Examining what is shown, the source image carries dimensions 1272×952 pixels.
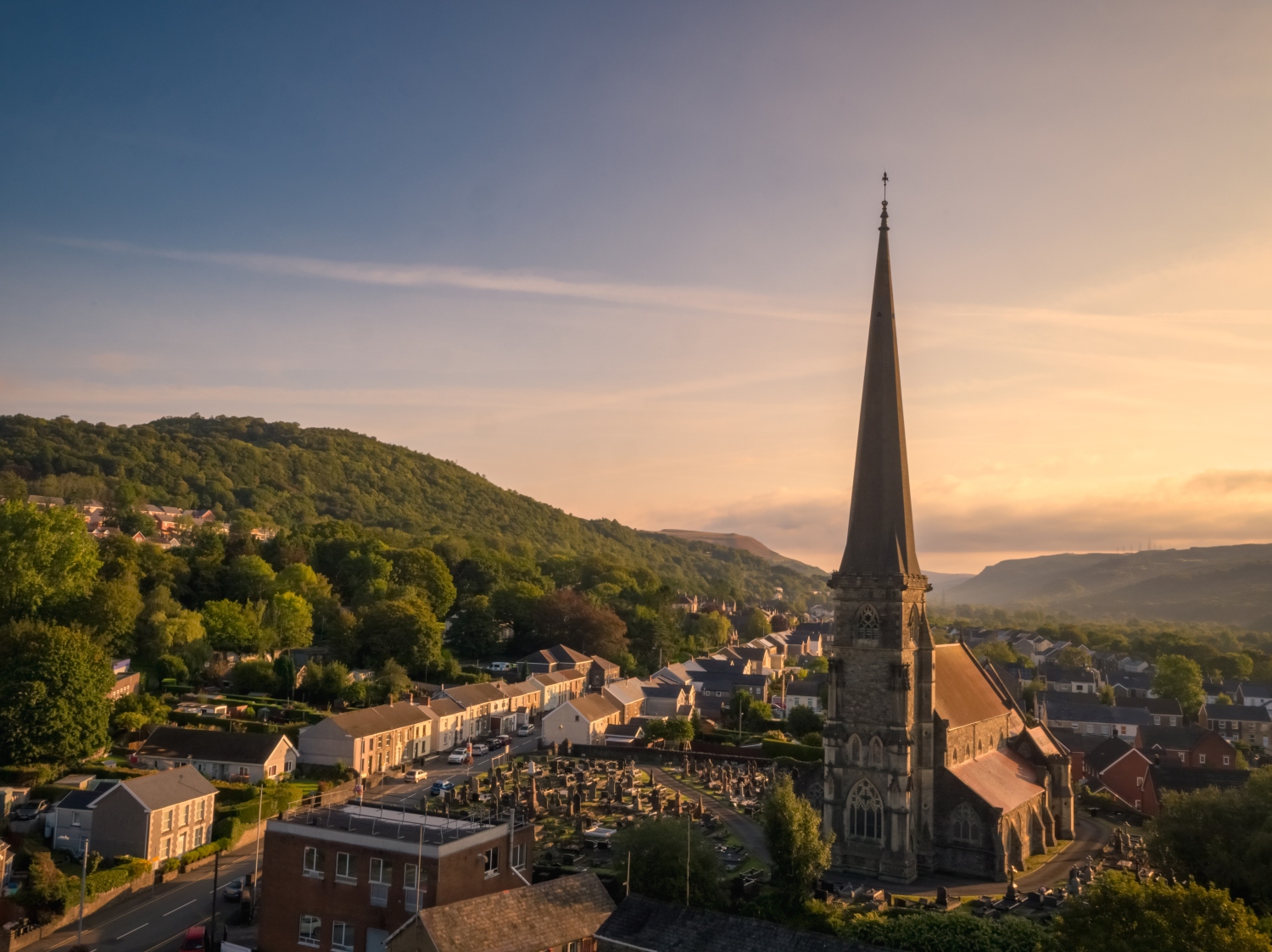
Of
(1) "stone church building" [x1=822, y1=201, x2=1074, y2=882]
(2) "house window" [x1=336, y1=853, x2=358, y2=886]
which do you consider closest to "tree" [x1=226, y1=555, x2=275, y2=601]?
(2) "house window" [x1=336, y1=853, x2=358, y2=886]

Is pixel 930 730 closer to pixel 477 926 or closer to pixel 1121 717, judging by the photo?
pixel 477 926

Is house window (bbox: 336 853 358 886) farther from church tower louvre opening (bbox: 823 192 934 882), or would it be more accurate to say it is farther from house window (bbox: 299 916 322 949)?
church tower louvre opening (bbox: 823 192 934 882)

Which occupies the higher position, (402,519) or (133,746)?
(402,519)

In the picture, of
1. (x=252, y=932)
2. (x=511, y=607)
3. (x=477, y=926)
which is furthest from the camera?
(x=511, y=607)

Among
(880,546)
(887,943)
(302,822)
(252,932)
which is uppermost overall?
(880,546)

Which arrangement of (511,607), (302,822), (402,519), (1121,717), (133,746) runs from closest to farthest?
(302,822)
(133,746)
(1121,717)
(511,607)
(402,519)

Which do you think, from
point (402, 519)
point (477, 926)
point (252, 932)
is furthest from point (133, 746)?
point (402, 519)
